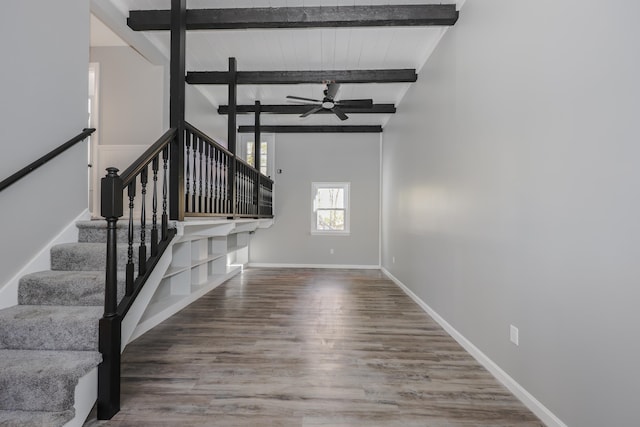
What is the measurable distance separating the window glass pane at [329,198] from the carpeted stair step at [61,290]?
581 centimetres

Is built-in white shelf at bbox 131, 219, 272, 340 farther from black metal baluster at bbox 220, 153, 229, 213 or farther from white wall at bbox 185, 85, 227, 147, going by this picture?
white wall at bbox 185, 85, 227, 147

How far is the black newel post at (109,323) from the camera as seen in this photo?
1855mm

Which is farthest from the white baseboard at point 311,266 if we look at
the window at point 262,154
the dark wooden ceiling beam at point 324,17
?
the dark wooden ceiling beam at point 324,17

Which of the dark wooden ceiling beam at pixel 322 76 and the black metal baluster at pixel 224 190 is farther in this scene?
the dark wooden ceiling beam at pixel 322 76

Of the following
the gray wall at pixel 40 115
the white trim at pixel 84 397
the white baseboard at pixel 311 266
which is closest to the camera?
the white trim at pixel 84 397

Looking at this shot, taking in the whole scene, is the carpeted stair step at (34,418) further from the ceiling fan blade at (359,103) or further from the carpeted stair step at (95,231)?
the ceiling fan blade at (359,103)

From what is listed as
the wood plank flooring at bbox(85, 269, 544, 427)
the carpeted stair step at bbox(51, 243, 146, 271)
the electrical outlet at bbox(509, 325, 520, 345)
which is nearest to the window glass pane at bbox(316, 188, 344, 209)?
the wood plank flooring at bbox(85, 269, 544, 427)

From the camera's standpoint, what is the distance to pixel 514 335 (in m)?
2.19

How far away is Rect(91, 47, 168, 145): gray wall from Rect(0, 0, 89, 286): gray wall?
56.6 inches

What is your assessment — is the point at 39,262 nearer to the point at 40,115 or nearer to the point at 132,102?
the point at 40,115

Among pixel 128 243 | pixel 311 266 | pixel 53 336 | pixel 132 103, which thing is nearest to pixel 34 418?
pixel 53 336

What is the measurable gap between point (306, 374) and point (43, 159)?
2568 mm

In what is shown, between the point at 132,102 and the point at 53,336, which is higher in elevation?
the point at 132,102

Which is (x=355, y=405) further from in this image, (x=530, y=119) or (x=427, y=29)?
(x=427, y=29)
